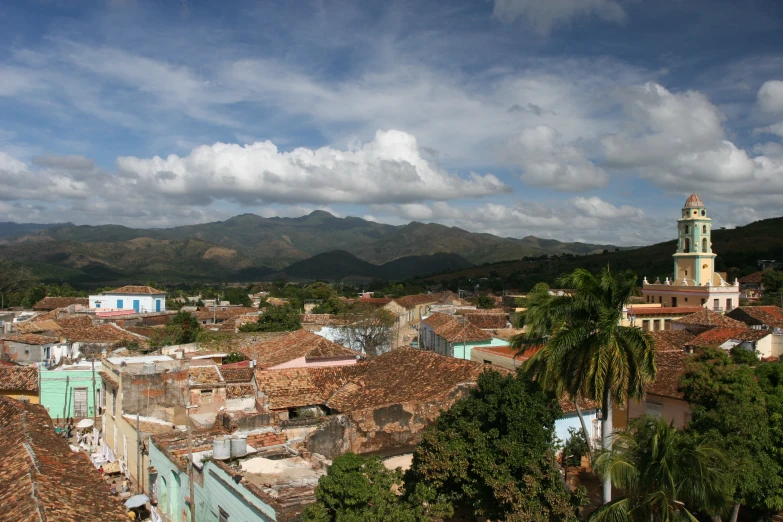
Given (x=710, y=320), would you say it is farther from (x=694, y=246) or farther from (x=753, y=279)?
(x=753, y=279)

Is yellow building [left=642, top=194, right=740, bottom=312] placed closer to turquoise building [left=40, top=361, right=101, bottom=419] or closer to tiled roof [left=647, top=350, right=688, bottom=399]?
tiled roof [left=647, top=350, right=688, bottom=399]

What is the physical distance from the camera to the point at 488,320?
41.2 m

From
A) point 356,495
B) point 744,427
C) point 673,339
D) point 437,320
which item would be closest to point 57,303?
point 437,320

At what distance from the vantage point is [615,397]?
1205 centimetres

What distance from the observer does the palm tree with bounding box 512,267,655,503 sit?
11.7 m

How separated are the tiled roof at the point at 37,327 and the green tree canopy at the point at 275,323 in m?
12.7

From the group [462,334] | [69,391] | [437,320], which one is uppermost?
[462,334]

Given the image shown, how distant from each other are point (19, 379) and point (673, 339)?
2964cm

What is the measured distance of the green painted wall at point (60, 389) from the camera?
990 inches

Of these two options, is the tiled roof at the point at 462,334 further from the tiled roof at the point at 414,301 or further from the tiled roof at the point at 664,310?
the tiled roof at the point at 414,301

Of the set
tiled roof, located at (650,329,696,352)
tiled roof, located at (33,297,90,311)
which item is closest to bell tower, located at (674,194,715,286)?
tiled roof, located at (650,329,696,352)

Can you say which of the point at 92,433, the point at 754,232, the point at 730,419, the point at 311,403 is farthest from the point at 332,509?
the point at 754,232

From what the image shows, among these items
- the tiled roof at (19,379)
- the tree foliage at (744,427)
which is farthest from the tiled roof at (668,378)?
the tiled roof at (19,379)

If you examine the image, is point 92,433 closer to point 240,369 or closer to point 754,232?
point 240,369
